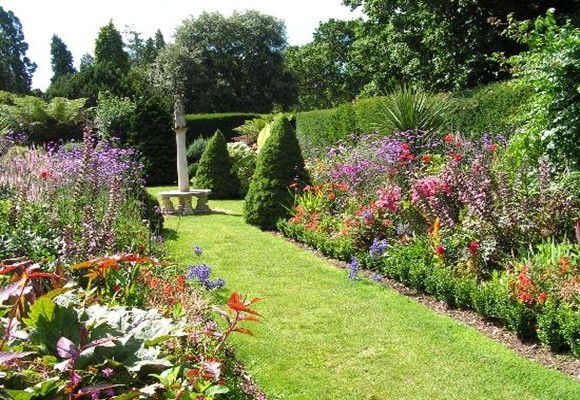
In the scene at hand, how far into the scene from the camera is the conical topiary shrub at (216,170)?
49.1 ft

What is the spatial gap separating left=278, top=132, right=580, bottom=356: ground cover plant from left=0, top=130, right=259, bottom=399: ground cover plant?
7.46 feet

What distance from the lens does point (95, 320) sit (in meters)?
1.87

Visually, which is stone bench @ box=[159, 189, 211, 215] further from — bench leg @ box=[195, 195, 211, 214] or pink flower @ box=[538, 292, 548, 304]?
pink flower @ box=[538, 292, 548, 304]

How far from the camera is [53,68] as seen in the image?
50.4 m

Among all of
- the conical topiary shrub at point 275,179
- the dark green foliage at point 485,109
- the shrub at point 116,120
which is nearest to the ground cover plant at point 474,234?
the conical topiary shrub at point 275,179

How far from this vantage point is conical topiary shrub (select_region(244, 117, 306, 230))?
33.3 feet

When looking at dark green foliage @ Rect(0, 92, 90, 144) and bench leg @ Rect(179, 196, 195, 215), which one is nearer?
bench leg @ Rect(179, 196, 195, 215)

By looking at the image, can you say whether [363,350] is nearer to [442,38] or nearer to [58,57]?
[442,38]

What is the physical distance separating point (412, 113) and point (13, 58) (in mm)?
46606

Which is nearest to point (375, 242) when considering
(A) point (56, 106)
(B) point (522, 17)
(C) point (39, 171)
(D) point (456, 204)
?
(D) point (456, 204)

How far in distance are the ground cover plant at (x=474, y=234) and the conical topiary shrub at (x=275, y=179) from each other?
144 cm

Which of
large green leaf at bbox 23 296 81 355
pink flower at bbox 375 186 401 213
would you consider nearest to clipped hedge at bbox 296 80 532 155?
pink flower at bbox 375 186 401 213

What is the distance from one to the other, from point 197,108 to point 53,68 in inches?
797

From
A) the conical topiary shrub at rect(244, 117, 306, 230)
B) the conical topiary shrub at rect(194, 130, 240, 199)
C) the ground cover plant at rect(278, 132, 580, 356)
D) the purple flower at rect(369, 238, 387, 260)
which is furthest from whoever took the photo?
the conical topiary shrub at rect(194, 130, 240, 199)
